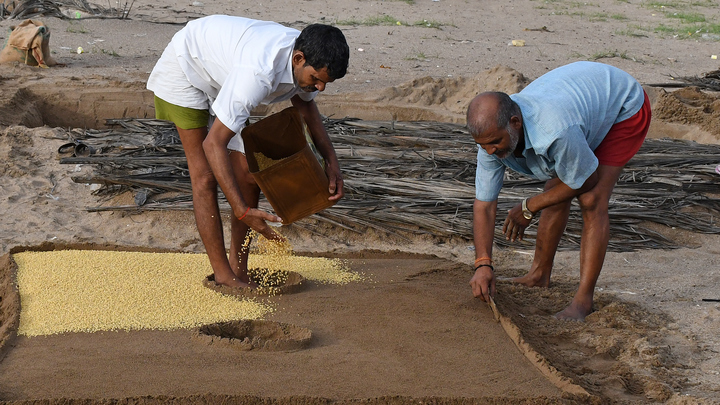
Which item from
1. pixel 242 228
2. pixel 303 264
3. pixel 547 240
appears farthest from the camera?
pixel 303 264

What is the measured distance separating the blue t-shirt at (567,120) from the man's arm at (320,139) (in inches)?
26.1

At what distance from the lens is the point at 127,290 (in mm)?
3299

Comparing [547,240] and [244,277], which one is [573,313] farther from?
[244,277]

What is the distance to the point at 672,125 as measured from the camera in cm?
700

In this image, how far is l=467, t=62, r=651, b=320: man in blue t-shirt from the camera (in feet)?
9.04

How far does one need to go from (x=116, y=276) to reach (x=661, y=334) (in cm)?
258

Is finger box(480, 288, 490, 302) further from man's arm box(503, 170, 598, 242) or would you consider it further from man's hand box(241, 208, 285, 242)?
man's hand box(241, 208, 285, 242)

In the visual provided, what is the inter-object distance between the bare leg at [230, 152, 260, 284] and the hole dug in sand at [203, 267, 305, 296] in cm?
9

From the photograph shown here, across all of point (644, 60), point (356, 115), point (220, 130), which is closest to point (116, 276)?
point (220, 130)

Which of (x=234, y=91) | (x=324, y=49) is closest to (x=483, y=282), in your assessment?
(x=324, y=49)

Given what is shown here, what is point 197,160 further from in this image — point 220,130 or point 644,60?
point 644,60

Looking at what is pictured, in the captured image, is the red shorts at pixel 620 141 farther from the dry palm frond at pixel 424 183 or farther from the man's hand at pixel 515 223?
the dry palm frond at pixel 424 183

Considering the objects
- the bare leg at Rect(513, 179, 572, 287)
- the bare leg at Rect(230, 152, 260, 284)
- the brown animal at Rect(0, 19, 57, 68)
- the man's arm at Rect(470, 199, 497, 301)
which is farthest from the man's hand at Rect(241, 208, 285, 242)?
the brown animal at Rect(0, 19, 57, 68)

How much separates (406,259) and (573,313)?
3.69ft
